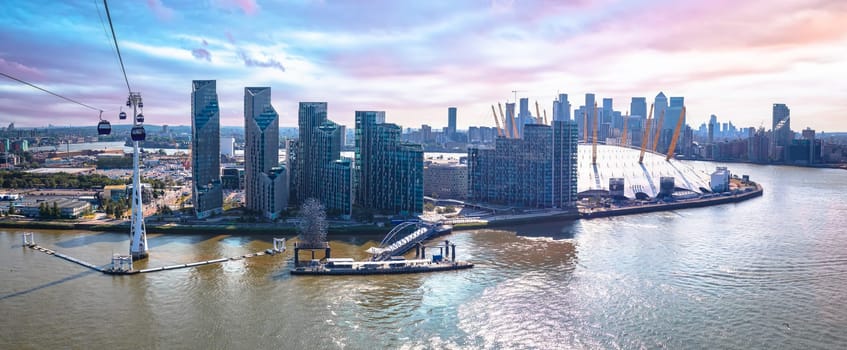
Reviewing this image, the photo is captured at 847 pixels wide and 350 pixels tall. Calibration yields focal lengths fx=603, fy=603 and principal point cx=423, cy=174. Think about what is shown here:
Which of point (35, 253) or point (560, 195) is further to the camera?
point (560, 195)

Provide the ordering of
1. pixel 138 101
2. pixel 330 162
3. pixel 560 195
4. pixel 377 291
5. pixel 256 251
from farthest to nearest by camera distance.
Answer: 1. pixel 560 195
2. pixel 330 162
3. pixel 256 251
4. pixel 138 101
5. pixel 377 291

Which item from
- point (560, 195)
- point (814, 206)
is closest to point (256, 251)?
point (560, 195)

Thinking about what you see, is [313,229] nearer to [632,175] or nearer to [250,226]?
[250,226]

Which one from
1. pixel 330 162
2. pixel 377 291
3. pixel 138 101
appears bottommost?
pixel 377 291

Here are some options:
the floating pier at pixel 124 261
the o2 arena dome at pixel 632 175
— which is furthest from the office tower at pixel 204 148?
the o2 arena dome at pixel 632 175

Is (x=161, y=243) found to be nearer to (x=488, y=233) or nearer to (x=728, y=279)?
(x=488, y=233)

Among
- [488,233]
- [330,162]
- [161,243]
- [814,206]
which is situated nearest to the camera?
[161,243]
